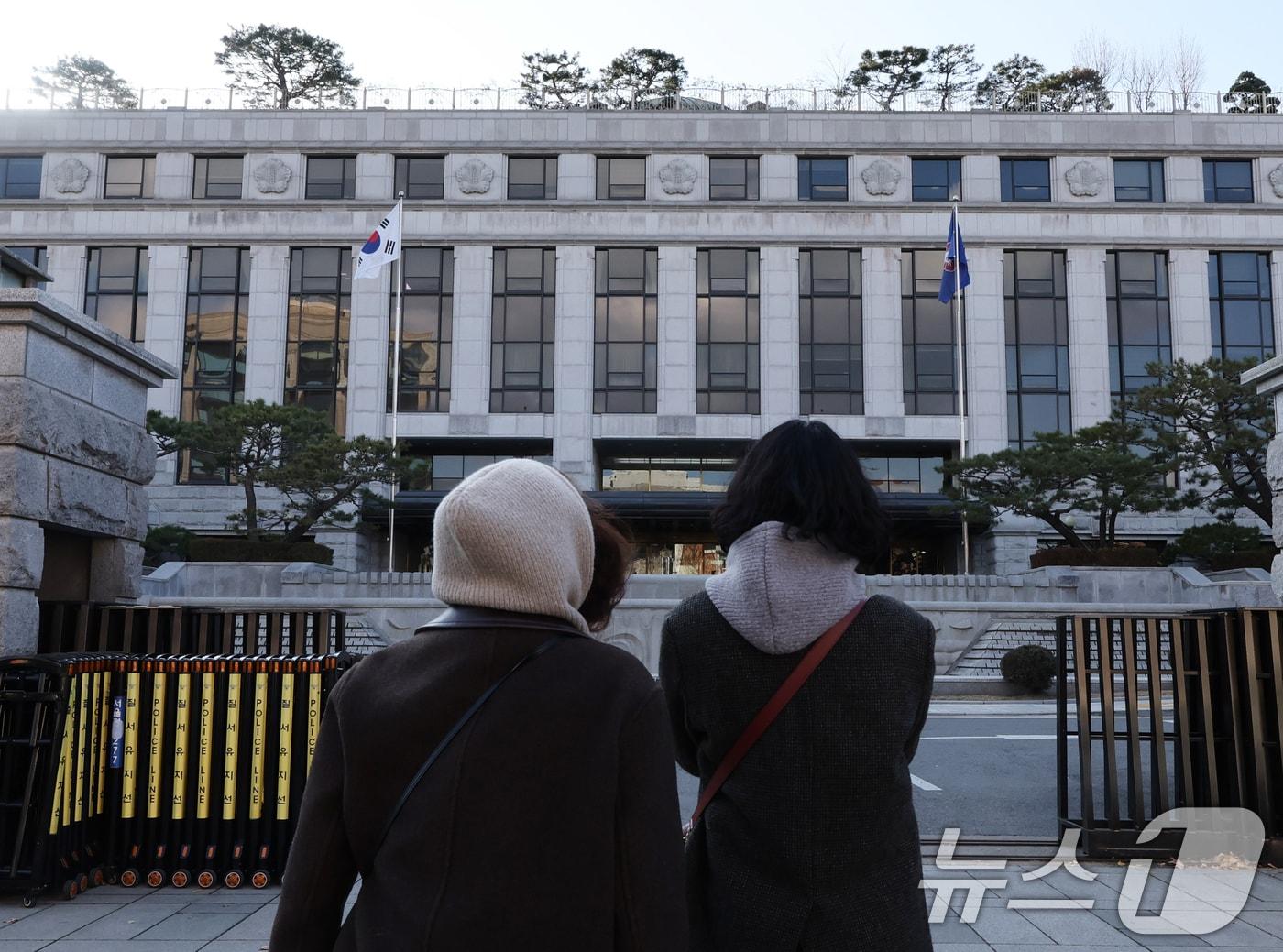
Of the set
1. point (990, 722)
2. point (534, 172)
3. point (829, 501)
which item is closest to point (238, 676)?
point (829, 501)

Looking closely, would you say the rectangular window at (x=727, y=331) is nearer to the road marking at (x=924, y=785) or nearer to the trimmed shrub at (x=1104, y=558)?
the trimmed shrub at (x=1104, y=558)

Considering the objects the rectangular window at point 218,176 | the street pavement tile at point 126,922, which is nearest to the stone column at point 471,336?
the rectangular window at point 218,176

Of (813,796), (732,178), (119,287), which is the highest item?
(732,178)

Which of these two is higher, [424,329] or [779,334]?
[424,329]

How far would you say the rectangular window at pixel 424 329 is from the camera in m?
40.6

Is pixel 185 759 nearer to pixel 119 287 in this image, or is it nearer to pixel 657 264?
pixel 657 264

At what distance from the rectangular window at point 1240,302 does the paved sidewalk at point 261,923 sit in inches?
1547

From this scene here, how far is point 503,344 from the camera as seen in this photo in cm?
4097

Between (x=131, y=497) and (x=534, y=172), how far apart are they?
36.2 meters

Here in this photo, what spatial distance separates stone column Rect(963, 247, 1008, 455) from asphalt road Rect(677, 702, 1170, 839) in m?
26.0

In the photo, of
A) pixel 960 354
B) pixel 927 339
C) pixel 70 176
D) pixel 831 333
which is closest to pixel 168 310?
pixel 70 176

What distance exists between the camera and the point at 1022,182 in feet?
136

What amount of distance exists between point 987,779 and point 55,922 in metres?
7.80

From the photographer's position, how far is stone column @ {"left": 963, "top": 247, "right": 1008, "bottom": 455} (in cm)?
3950
